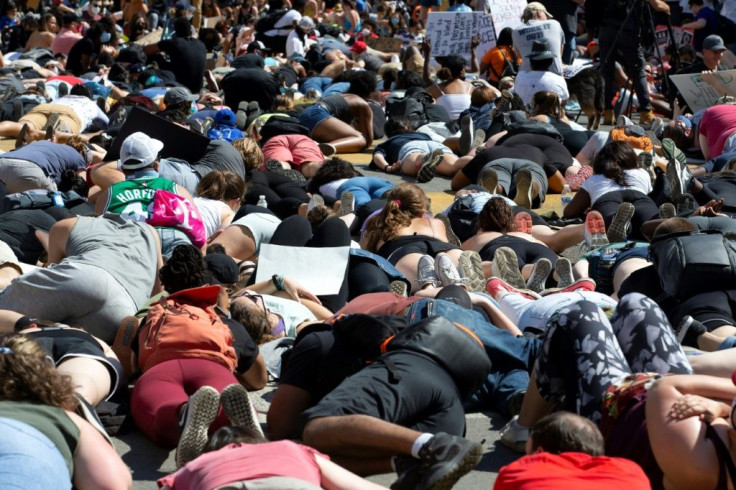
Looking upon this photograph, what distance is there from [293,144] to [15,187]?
3.01 meters

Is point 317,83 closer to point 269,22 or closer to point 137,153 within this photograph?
point 269,22

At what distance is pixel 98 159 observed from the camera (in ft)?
36.7

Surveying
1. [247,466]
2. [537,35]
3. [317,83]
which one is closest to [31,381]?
[247,466]

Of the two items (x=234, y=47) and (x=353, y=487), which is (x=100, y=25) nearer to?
(x=234, y=47)

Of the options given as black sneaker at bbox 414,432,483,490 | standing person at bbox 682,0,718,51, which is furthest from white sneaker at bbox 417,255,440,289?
standing person at bbox 682,0,718,51

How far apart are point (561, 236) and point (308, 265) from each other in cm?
232

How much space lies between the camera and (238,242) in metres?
8.47

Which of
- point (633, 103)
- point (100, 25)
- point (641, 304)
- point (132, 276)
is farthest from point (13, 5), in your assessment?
point (641, 304)

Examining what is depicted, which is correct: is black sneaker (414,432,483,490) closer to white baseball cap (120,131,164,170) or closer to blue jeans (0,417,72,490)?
blue jeans (0,417,72,490)

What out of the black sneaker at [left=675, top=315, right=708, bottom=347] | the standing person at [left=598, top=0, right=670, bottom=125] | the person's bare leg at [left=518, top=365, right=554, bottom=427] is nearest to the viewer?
the person's bare leg at [left=518, top=365, right=554, bottom=427]

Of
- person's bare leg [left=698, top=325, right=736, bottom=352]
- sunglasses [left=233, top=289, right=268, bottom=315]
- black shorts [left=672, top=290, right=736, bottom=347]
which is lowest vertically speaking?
sunglasses [left=233, top=289, right=268, bottom=315]

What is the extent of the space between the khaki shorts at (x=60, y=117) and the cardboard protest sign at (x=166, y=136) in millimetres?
2315

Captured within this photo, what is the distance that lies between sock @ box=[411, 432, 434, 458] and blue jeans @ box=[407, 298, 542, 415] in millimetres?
1377

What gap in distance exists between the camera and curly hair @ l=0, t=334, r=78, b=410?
4219mm
